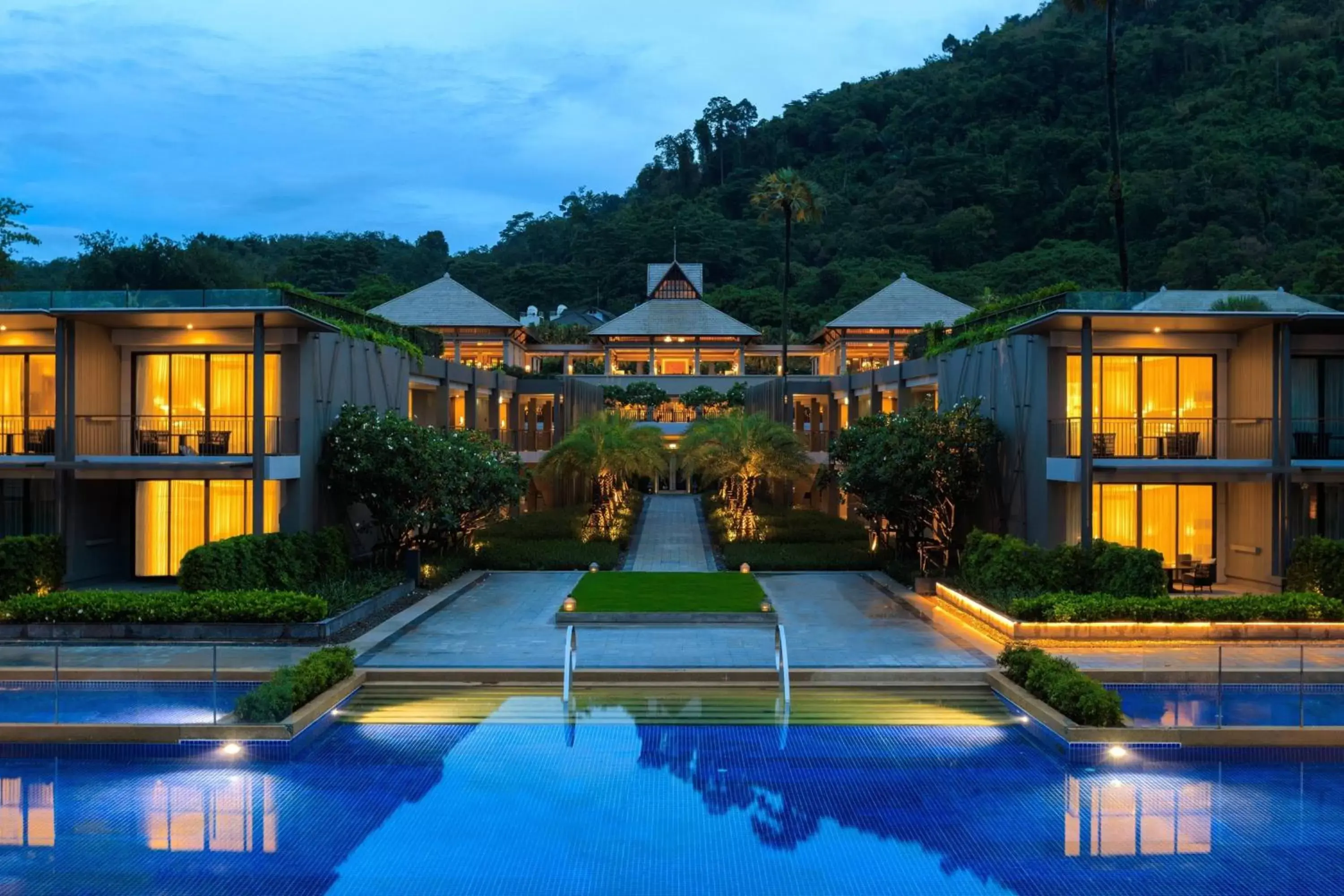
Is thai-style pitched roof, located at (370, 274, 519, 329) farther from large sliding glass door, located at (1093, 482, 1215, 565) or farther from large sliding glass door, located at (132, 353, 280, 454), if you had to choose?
large sliding glass door, located at (1093, 482, 1215, 565)

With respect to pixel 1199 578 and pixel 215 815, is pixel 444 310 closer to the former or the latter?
pixel 1199 578

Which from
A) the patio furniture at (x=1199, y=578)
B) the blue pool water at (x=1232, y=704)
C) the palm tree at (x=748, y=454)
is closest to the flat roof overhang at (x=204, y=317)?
the palm tree at (x=748, y=454)

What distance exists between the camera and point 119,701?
13188mm

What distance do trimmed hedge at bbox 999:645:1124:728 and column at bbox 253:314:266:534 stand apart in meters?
12.5

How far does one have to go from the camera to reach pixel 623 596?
2011 cm

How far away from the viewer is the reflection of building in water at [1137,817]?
9.29m

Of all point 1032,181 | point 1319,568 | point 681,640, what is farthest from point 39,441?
point 1032,181

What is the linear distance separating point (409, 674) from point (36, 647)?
5.95 meters

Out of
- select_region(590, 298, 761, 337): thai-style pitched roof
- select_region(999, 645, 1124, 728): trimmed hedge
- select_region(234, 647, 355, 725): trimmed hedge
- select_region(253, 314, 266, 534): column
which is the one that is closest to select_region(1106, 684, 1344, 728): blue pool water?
select_region(999, 645, 1124, 728): trimmed hedge

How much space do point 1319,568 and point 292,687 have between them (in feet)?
51.9

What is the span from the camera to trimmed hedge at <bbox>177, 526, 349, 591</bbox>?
58.4 feet

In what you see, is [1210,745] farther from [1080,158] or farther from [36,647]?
[1080,158]

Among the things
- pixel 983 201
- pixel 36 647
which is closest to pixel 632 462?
pixel 36 647

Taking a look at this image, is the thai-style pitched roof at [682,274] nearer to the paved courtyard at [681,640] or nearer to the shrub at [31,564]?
the paved courtyard at [681,640]
